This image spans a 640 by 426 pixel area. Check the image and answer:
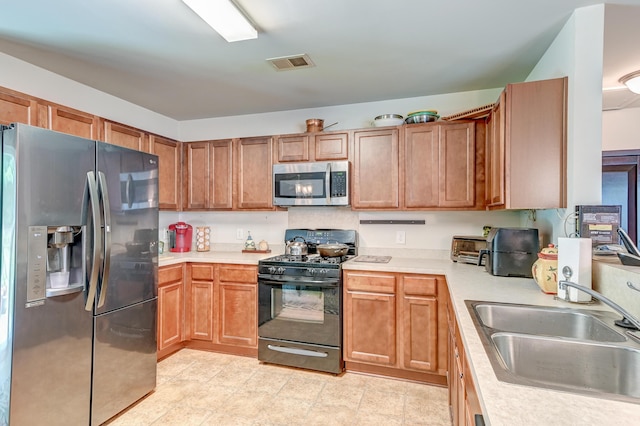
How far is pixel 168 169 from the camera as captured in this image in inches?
135

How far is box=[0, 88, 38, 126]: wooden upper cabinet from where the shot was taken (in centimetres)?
205

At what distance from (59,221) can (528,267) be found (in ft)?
9.16

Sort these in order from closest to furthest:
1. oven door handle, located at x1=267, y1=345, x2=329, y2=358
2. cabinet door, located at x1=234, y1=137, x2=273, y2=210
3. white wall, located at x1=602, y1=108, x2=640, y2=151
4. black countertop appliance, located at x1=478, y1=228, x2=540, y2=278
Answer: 1. black countertop appliance, located at x1=478, y1=228, x2=540, y2=278
2. oven door handle, located at x1=267, y1=345, x2=329, y2=358
3. cabinet door, located at x1=234, y1=137, x2=273, y2=210
4. white wall, located at x1=602, y1=108, x2=640, y2=151

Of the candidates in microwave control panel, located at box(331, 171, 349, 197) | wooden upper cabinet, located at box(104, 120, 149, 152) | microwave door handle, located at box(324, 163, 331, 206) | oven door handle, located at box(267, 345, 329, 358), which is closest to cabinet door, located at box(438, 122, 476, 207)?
microwave control panel, located at box(331, 171, 349, 197)

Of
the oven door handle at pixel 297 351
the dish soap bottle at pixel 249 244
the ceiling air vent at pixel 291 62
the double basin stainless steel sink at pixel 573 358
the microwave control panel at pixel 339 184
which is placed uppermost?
the ceiling air vent at pixel 291 62

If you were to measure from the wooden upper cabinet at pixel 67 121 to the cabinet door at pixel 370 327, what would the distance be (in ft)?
8.02

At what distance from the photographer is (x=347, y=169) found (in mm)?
3008

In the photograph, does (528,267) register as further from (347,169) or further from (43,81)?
(43,81)

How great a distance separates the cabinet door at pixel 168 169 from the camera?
129 inches

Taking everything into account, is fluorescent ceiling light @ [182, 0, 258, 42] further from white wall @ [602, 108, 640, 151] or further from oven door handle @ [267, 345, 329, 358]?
white wall @ [602, 108, 640, 151]

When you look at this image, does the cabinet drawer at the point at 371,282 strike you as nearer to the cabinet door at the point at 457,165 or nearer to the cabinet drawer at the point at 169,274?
the cabinet door at the point at 457,165

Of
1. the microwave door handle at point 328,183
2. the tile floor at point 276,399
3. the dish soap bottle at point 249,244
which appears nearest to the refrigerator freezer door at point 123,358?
the tile floor at point 276,399

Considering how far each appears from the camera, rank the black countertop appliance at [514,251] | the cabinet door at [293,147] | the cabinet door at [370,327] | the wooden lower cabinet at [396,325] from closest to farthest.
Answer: the black countertop appliance at [514,251], the wooden lower cabinet at [396,325], the cabinet door at [370,327], the cabinet door at [293,147]

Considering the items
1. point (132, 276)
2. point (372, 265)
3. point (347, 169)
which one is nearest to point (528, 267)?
point (372, 265)
